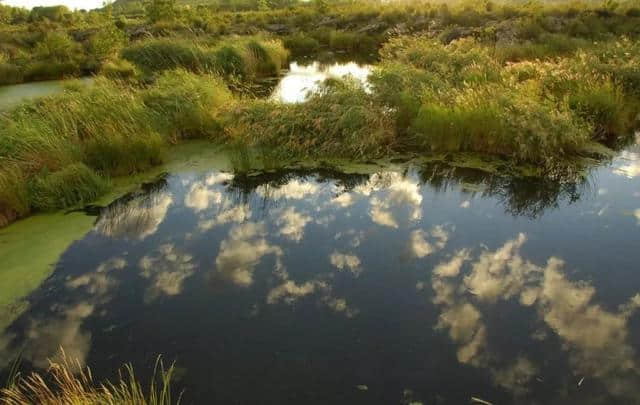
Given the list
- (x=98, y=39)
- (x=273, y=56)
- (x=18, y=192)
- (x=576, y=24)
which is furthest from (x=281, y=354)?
(x=576, y=24)

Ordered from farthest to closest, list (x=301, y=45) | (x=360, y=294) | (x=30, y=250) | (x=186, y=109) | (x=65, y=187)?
(x=301, y=45) < (x=186, y=109) < (x=65, y=187) < (x=30, y=250) < (x=360, y=294)

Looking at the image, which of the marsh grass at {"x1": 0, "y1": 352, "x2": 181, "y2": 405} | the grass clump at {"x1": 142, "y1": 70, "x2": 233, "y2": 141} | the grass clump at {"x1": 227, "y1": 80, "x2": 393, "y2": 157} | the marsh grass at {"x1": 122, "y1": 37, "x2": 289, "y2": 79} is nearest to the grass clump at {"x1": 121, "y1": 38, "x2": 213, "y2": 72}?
the marsh grass at {"x1": 122, "y1": 37, "x2": 289, "y2": 79}

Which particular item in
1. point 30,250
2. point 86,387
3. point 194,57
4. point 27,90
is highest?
point 194,57

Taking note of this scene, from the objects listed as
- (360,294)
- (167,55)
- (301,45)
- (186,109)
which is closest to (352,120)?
(186,109)

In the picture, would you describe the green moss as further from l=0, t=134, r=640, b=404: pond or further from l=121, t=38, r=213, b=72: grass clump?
l=121, t=38, r=213, b=72: grass clump

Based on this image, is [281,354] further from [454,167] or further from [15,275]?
[454,167]

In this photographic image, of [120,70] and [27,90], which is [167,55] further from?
[27,90]

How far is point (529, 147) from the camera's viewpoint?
269 inches

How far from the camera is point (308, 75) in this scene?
15086 millimetres

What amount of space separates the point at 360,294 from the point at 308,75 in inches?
475

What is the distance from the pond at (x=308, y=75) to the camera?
39.7 ft

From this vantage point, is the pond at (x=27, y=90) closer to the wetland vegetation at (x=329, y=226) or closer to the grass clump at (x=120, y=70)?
the grass clump at (x=120, y=70)

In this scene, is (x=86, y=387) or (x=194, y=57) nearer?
(x=86, y=387)

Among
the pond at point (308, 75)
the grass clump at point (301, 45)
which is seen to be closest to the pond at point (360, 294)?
the pond at point (308, 75)
